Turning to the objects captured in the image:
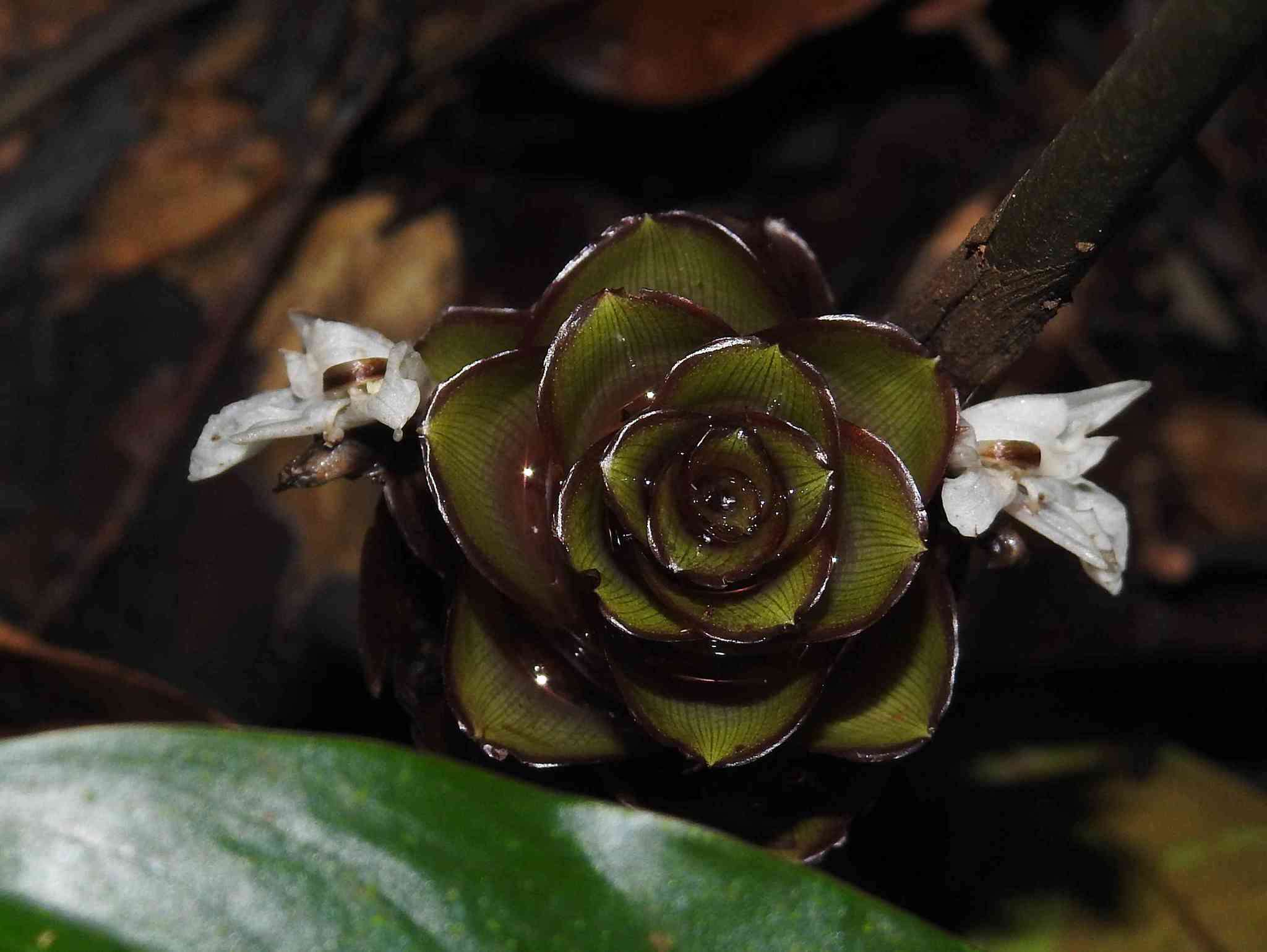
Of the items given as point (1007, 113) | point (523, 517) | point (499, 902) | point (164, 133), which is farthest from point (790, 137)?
point (499, 902)

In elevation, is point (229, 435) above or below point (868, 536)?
above

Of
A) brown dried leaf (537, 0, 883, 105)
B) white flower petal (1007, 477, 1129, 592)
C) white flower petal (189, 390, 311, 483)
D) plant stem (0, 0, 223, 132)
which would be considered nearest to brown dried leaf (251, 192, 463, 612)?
brown dried leaf (537, 0, 883, 105)

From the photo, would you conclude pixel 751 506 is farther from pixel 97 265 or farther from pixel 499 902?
pixel 97 265

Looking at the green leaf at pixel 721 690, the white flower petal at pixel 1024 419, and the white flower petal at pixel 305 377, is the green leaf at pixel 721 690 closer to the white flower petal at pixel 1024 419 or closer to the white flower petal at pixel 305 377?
the white flower petal at pixel 1024 419

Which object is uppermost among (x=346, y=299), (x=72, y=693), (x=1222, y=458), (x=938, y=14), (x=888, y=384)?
(x=888, y=384)

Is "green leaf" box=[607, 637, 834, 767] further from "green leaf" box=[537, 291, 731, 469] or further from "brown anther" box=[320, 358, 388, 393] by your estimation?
"brown anther" box=[320, 358, 388, 393]

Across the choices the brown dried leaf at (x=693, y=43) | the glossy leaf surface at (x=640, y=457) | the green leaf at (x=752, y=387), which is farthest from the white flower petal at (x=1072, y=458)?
the brown dried leaf at (x=693, y=43)

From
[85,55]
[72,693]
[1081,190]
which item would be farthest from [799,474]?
[85,55]

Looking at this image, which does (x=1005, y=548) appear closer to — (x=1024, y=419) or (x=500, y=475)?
(x=1024, y=419)
